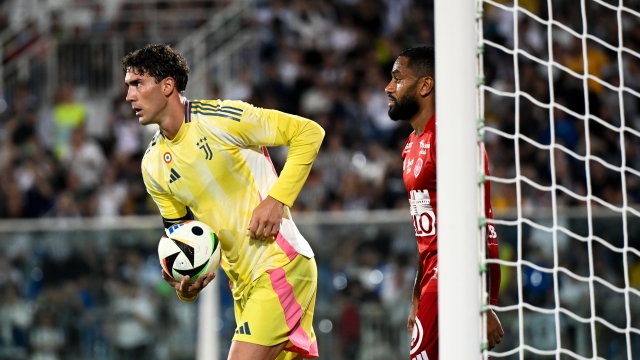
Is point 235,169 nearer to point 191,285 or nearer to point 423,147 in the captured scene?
point 191,285

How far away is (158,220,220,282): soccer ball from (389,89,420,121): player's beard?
41.7 inches

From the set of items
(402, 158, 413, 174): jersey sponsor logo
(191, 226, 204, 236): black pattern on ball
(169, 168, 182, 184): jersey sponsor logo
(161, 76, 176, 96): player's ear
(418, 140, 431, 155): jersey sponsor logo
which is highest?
(161, 76, 176, 96): player's ear

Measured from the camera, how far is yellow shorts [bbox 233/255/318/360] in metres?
4.47

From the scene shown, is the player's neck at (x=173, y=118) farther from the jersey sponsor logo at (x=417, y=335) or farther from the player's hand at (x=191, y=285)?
the jersey sponsor logo at (x=417, y=335)

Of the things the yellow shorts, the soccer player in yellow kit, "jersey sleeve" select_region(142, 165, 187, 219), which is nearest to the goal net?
the yellow shorts

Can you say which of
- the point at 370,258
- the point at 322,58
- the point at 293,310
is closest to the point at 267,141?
the point at 293,310

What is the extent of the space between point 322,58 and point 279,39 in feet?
2.80

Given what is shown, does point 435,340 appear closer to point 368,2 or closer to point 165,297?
point 165,297

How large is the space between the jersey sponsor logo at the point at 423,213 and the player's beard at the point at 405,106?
1.27 ft

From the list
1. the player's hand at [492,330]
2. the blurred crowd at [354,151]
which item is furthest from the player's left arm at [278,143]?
the blurred crowd at [354,151]

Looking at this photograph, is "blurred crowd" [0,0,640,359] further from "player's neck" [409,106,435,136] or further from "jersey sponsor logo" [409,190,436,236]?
"jersey sponsor logo" [409,190,436,236]

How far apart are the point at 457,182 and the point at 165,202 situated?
185 cm

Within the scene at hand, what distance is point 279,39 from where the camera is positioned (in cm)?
1322

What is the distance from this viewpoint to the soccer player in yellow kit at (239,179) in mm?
4492
